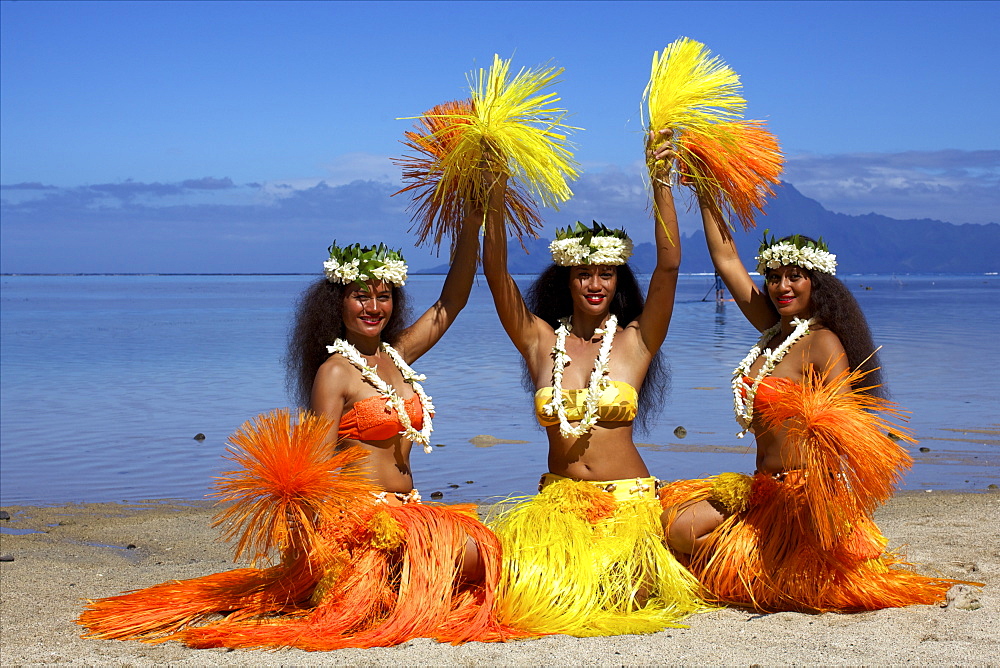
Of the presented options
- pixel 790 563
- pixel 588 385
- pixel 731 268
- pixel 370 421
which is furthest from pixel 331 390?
pixel 790 563

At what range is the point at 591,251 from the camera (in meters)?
4.31

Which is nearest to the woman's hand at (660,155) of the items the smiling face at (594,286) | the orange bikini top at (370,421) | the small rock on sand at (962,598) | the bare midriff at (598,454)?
the smiling face at (594,286)

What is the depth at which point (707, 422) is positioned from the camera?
32.7 ft

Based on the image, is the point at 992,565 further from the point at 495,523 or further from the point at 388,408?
the point at 388,408

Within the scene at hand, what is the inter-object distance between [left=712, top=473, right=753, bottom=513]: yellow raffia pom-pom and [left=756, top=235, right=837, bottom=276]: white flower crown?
2.82 feet

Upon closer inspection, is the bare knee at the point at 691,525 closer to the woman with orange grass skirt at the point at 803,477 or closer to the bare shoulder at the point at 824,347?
the woman with orange grass skirt at the point at 803,477

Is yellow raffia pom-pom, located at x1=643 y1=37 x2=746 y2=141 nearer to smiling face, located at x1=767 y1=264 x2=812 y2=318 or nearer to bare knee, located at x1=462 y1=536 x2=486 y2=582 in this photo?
smiling face, located at x1=767 y1=264 x2=812 y2=318

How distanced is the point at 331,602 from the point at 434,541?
448 millimetres

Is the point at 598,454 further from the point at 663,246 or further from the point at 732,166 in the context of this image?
the point at 732,166

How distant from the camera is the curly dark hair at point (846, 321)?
13.5 ft

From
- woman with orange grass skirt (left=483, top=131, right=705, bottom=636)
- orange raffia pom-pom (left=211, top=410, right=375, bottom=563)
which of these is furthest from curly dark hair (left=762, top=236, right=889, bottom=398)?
orange raffia pom-pom (left=211, top=410, right=375, bottom=563)

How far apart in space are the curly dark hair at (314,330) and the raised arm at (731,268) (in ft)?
4.57

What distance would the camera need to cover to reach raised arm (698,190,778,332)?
14.2ft

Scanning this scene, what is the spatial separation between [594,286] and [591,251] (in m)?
0.15
